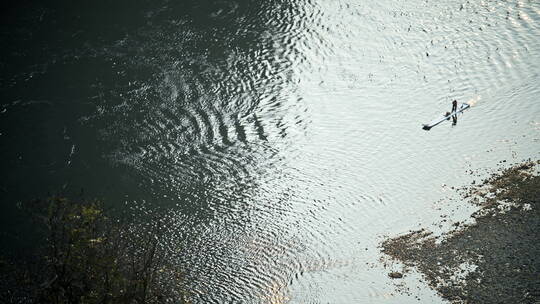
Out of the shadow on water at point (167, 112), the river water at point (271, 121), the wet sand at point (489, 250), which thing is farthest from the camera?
the shadow on water at point (167, 112)

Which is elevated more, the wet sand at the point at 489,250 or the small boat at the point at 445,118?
the small boat at the point at 445,118

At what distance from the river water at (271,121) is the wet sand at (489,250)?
155 centimetres

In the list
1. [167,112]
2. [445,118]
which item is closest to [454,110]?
[445,118]

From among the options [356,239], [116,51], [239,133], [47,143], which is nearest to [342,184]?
[356,239]

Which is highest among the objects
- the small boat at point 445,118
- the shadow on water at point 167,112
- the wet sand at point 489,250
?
Result: the shadow on water at point 167,112

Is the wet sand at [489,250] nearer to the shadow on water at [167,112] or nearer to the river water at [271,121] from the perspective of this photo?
the river water at [271,121]

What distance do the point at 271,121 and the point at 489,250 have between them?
22.8 meters

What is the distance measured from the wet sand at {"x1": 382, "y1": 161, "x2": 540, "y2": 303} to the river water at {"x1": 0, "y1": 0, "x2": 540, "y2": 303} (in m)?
1.55

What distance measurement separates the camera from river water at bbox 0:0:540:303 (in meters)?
39.4

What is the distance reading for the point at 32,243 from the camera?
39.7 meters

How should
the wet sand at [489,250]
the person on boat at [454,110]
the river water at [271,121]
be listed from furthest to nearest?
the person on boat at [454,110] → the river water at [271,121] → the wet sand at [489,250]

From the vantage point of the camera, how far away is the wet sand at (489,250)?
107 ft

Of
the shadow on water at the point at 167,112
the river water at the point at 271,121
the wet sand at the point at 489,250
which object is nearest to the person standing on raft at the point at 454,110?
the river water at the point at 271,121

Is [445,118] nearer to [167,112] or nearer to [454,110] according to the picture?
[454,110]
